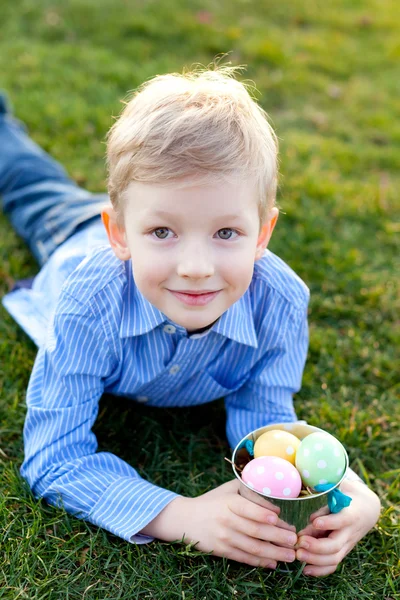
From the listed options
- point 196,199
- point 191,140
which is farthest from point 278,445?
point 191,140

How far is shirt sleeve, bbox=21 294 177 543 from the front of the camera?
6.56ft

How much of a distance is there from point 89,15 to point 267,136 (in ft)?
14.6

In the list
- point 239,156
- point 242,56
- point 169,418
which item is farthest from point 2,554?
point 242,56

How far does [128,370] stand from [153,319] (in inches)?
9.3

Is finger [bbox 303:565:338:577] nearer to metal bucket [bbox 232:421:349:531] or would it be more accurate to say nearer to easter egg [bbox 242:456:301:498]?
metal bucket [bbox 232:421:349:531]

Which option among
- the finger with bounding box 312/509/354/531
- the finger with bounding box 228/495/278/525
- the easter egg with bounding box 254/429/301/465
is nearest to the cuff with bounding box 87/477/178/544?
the finger with bounding box 228/495/278/525

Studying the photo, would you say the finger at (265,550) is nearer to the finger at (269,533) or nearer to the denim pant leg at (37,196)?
the finger at (269,533)

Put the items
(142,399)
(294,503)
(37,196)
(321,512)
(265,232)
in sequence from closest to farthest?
(294,503), (321,512), (265,232), (142,399), (37,196)

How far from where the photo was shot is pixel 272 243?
11.6 feet

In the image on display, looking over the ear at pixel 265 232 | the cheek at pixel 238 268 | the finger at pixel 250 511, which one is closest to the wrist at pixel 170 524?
the finger at pixel 250 511

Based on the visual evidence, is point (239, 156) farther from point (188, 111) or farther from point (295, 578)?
point (295, 578)

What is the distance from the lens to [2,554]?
6.42 ft

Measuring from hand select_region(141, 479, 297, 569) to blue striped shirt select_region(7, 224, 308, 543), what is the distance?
0.06 metres

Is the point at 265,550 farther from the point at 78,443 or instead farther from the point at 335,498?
the point at 78,443
